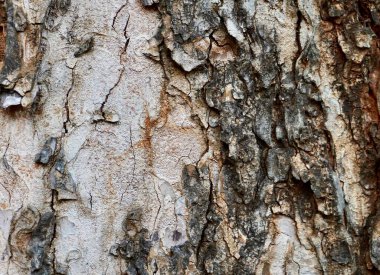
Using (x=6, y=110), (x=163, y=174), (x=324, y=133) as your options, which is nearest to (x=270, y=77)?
(x=324, y=133)

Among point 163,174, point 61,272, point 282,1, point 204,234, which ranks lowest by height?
point 61,272

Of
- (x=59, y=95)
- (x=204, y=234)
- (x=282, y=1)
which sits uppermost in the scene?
(x=282, y=1)

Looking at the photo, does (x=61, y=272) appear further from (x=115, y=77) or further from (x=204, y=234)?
(x=115, y=77)

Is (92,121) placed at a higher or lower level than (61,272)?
higher

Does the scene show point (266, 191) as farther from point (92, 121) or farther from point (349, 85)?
point (92, 121)

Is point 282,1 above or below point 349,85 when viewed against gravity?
above

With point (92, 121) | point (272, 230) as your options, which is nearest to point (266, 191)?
point (272, 230)
